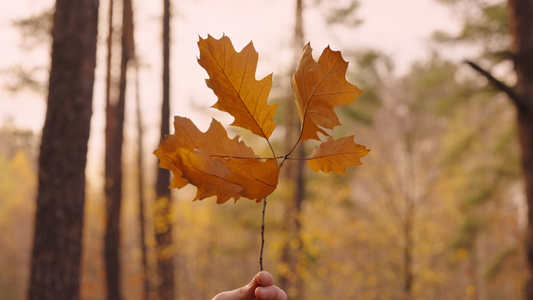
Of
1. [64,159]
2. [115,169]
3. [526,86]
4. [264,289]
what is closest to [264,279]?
[264,289]

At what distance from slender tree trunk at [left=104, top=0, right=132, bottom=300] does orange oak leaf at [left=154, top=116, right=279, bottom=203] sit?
7.80 meters

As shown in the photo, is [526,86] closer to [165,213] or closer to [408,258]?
[165,213]

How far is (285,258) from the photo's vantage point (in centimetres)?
1012

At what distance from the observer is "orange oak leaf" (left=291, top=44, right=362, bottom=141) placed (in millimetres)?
939

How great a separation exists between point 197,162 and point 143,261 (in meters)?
9.87

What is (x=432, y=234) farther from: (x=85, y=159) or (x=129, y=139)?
(x=85, y=159)

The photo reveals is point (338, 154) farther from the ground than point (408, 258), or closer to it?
farther from the ground

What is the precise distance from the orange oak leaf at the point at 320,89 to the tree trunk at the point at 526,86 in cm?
405

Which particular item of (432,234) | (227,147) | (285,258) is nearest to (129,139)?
(285,258)

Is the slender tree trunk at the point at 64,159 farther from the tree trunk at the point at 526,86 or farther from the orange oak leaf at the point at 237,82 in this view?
the tree trunk at the point at 526,86

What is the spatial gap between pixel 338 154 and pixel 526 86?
4.21 meters

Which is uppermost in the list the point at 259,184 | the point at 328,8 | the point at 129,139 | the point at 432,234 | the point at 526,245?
the point at 328,8

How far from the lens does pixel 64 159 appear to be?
3354 mm

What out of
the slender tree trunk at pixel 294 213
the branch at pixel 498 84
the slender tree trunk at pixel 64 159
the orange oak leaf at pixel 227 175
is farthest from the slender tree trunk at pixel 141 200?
the orange oak leaf at pixel 227 175
